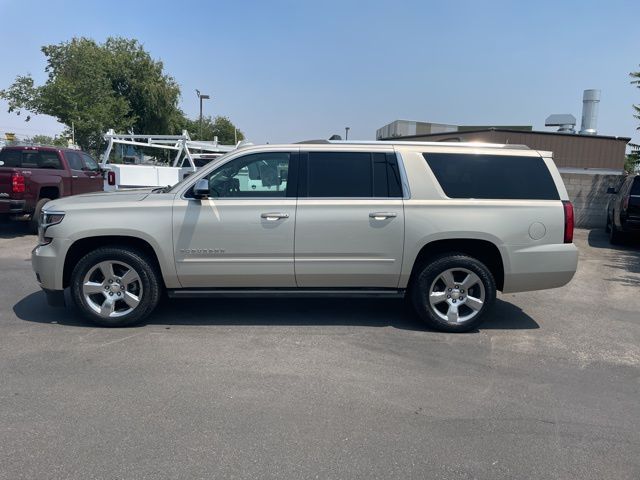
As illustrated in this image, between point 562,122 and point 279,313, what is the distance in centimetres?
3002

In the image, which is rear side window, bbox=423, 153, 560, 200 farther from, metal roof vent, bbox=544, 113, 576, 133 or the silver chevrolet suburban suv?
metal roof vent, bbox=544, 113, 576, 133

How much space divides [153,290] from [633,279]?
7.68 metres

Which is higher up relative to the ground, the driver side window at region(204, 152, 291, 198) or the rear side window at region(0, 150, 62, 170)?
the rear side window at region(0, 150, 62, 170)

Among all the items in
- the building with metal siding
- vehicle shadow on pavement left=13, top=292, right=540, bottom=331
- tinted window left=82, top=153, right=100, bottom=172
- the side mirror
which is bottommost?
vehicle shadow on pavement left=13, top=292, right=540, bottom=331

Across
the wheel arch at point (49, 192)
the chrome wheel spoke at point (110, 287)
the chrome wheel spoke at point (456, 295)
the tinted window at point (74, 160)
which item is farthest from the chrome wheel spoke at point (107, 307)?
the tinted window at point (74, 160)

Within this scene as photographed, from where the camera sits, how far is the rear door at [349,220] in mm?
5352

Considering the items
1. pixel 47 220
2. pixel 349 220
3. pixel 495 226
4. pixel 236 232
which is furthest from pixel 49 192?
pixel 495 226

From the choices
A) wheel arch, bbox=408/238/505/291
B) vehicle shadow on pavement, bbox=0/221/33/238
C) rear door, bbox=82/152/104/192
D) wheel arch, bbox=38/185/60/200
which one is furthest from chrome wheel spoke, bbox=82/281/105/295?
rear door, bbox=82/152/104/192

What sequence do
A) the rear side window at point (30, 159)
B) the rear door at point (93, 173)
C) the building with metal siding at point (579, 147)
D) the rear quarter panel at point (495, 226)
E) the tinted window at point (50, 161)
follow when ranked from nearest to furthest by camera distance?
1. the rear quarter panel at point (495, 226)
2. the rear side window at point (30, 159)
3. the tinted window at point (50, 161)
4. the rear door at point (93, 173)
5. the building with metal siding at point (579, 147)

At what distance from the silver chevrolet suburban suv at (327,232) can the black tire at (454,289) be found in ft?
0.05

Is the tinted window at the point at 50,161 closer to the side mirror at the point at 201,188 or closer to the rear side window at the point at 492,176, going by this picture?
the side mirror at the point at 201,188

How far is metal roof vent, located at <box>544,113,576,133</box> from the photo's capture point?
30.4 m

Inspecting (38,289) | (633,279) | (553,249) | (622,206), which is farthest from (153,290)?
(622,206)

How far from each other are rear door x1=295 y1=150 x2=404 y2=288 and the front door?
0.50ft
